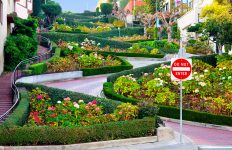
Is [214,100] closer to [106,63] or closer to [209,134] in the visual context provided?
[209,134]

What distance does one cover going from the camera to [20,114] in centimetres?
1667

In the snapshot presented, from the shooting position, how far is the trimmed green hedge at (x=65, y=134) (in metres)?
14.5

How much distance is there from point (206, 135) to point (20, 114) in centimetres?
658

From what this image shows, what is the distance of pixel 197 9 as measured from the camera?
176 ft

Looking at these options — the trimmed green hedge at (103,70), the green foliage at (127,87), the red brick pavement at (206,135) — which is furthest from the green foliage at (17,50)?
the red brick pavement at (206,135)

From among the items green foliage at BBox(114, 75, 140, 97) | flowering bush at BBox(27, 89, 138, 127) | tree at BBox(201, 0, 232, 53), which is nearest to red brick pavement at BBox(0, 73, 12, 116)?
flowering bush at BBox(27, 89, 138, 127)

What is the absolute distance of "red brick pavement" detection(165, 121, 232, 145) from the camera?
649 inches

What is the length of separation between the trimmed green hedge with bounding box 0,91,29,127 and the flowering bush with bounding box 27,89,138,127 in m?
0.29

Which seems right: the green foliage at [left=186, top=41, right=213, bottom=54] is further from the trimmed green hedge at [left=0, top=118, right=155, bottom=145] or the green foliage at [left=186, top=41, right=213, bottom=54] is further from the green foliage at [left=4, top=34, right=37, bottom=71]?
the trimmed green hedge at [left=0, top=118, right=155, bottom=145]

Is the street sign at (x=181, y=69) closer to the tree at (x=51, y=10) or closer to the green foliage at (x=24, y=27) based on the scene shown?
the green foliage at (x=24, y=27)

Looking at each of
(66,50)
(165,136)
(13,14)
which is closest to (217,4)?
(66,50)

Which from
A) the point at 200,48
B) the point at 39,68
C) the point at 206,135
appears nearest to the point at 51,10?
the point at 200,48

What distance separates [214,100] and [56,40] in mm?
26111

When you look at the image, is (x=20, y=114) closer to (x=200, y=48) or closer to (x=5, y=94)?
(x=5, y=94)
